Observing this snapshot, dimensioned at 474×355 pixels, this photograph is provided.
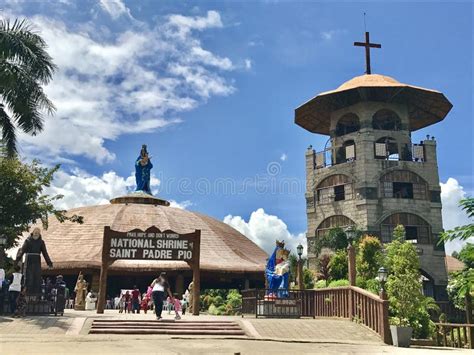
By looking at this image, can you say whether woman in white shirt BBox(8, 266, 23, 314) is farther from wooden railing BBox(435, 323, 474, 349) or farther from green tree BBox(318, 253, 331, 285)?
green tree BBox(318, 253, 331, 285)

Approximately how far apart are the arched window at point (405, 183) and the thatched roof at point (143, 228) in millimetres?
11177

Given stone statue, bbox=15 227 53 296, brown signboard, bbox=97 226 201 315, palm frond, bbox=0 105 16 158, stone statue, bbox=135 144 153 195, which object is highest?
stone statue, bbox=135 144 153 195

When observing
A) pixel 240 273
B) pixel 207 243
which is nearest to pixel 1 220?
pixel 240 273

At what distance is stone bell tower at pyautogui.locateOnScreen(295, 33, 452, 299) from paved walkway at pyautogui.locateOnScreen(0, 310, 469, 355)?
2634 centimetres

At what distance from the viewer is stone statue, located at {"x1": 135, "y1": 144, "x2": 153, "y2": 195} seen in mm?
44750

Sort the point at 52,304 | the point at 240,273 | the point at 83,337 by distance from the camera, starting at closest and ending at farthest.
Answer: the point at 83,337
the point at 52,304
the point at 240,273

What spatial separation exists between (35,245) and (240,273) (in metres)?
19.0

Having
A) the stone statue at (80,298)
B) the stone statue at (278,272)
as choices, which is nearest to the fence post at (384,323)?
the stone statue at (278,272)

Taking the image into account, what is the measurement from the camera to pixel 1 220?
→ 2000cm

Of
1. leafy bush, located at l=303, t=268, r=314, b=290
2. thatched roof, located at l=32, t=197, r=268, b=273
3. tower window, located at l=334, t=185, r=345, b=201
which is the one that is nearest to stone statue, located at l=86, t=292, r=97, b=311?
thatched roof, located at l=32, t=197, r=268, b=273

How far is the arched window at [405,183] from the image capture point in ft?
136

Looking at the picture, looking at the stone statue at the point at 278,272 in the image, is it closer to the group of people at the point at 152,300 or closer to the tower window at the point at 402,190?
the group of people at the point at 152,300

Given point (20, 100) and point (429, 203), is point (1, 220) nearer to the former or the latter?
point (20, 100)

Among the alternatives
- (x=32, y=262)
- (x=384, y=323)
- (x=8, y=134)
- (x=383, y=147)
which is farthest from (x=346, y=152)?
(x=32, y=262)
